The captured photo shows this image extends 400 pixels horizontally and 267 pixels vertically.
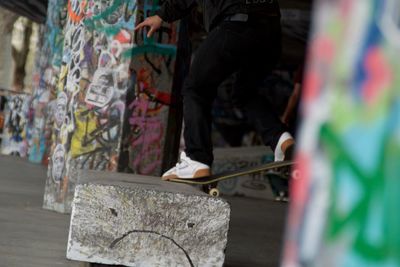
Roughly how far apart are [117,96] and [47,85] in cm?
1127

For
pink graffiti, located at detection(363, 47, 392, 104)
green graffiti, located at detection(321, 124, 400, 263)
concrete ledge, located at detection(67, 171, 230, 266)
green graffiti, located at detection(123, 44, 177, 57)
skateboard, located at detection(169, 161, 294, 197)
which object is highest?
green graffiti, located at detection(123, 44, 177, 57)

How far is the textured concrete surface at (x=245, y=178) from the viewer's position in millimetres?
17828

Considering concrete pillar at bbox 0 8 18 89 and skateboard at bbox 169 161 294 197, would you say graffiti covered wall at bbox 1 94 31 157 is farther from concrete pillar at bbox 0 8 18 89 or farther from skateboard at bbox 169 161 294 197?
skateboard at bbox 169 161 294 197

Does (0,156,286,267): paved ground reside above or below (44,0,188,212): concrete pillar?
below

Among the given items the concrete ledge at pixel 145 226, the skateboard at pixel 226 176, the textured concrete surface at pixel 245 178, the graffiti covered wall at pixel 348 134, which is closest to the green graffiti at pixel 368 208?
the graffiti covered wall at pixel 348 134

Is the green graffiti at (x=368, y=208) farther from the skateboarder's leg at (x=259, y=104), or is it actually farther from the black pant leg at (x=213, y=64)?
the skateboarder's leg at (x=259, y=104)

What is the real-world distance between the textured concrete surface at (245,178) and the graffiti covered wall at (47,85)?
4149 millimetres

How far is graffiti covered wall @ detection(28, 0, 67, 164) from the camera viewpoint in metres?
20.4

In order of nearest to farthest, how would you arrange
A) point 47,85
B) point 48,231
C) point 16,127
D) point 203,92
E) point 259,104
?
1. point 203,92
2. point 259,104
3. point 48,231
4. point 47,85
5. point 16,127

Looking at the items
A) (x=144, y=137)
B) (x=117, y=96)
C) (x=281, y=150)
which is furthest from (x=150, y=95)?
(x=281, y=150)

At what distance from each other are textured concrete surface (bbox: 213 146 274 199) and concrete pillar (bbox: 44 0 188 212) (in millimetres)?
7424

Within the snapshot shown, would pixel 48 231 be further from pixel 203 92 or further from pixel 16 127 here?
pixel 16 127

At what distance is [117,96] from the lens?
10.4 meters

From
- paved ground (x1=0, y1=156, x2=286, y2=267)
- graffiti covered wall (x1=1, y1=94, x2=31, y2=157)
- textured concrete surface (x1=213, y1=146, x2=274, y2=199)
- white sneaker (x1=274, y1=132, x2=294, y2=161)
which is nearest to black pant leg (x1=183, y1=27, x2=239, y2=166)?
white sneaker (x1=274, y1=132, x2=294, y2=161)
